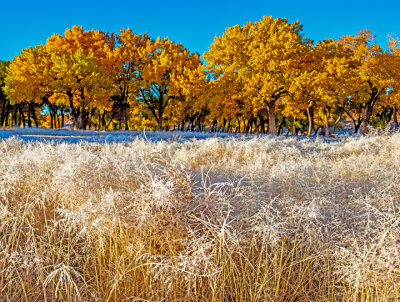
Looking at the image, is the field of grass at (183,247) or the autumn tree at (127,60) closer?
the field of grass at (183,247)

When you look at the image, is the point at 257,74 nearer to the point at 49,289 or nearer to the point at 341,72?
the point at 341,72

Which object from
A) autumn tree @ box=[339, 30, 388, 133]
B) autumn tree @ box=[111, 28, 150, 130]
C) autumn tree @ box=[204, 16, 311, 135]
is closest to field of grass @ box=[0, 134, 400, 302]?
autumn tree @ box=[204, 16, 311, 135]

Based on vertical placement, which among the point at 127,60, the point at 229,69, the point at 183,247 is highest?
the point at 127,60

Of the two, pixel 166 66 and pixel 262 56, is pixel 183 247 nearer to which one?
pixel 262 56

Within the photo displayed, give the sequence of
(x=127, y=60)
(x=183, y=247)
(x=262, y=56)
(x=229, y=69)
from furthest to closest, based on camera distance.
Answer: (x=127, y=60)
(x=229, y=69)
(x=262, y=56)
(x=183, y=247)

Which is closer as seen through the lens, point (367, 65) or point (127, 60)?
point (367, 65)

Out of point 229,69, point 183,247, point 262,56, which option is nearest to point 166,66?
point 229,69

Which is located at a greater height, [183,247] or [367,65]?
[367,65]

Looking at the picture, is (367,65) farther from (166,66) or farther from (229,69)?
(166,66)

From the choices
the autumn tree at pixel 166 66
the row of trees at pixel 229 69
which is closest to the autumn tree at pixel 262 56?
the row of trees at pixel 229 69

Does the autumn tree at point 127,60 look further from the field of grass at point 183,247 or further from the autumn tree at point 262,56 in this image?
the field of grass at point 183,247

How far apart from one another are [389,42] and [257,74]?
18.7 meters

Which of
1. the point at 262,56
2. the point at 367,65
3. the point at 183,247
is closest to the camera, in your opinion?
the point at 183,247

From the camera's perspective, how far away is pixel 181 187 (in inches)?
103
